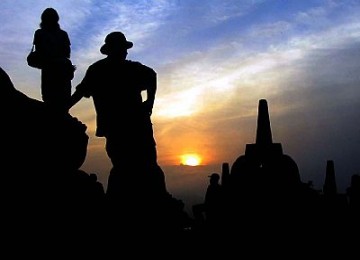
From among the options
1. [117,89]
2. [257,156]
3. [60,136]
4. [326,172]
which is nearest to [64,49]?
[60,136]

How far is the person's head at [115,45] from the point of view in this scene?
5.95 meters

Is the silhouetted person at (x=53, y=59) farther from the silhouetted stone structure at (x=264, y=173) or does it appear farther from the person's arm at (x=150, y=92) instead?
the silhouetted stone structure at (x=264, y=173)

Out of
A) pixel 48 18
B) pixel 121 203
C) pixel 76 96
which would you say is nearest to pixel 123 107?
pixel 76 96

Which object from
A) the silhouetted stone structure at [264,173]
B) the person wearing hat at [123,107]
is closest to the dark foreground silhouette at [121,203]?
the silhouetted stone structure at [264,173]

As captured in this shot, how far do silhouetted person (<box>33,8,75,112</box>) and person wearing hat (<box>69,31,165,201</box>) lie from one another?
2248mm

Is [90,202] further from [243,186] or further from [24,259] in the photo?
[243,186]

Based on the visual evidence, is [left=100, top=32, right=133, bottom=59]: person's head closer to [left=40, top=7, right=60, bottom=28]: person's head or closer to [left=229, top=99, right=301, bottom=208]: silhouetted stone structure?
[left=40, top=7, right=60, bottom=28]: person's head

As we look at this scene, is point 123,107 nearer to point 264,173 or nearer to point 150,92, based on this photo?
point 150,92

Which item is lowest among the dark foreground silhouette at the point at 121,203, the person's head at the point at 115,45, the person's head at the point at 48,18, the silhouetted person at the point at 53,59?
the dark foreground silhouette at the point at 121,203

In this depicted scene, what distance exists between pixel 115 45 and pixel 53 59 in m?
2.82

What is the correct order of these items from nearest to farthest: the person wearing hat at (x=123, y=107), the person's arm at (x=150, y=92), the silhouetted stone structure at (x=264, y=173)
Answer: the person wearing hat at (x=123, y=107) < the person's arm at (x=150, y=92) < the silhouetted stone structure at (x=264, y=173)

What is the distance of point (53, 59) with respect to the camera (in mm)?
8305

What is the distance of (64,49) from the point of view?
8.50m

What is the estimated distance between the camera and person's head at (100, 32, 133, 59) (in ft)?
19.5
